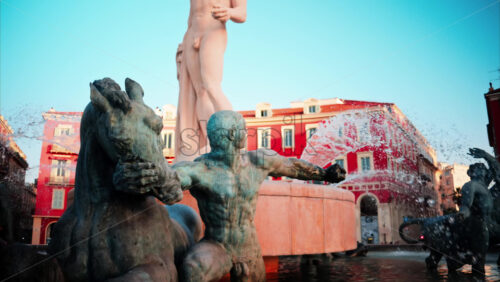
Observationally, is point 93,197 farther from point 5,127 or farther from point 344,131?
point 344,131

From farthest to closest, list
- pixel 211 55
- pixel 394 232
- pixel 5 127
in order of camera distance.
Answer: pixel 394 232 → pixel 5 127 → pixel 211 55

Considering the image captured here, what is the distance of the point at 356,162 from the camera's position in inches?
1144

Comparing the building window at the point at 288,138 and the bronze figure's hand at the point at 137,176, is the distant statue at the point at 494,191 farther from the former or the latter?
the building window at the point at 288,138

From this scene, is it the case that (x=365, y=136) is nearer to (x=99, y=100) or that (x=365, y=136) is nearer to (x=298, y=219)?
(x=298, y=219)

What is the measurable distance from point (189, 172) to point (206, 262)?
0.53 m

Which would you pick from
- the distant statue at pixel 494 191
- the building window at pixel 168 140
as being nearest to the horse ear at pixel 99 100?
the distant statue at pixel 494 191

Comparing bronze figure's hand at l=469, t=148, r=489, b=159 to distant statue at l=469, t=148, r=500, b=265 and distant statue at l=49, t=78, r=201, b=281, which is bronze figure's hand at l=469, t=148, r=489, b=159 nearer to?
distant statue at l=469, t=148, r=500, b=265

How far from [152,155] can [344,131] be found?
1818 centimetres

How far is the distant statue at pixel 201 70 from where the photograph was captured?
7.04 metres

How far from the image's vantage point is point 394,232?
27859mm

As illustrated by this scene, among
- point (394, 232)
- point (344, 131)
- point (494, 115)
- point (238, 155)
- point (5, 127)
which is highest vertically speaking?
point (494, 115)

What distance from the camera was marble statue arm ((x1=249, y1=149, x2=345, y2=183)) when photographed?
2.60 metres

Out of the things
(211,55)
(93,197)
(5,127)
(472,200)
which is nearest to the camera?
(93,197)

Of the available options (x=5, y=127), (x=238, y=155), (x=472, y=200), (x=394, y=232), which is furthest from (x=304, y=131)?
(x=238, y=155)
